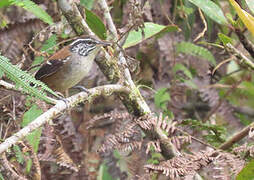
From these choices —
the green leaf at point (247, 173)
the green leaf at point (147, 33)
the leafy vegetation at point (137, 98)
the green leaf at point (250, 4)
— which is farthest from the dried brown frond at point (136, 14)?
the green leaf at point (247, 173)

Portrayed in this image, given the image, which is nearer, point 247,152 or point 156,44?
point 247,152

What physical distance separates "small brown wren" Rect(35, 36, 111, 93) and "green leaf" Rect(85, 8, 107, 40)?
0.32 metres

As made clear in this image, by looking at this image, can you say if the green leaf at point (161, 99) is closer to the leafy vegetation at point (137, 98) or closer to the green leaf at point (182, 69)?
the leafy vegetation at point (137, 98)

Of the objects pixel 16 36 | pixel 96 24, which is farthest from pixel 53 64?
pixel 96 24

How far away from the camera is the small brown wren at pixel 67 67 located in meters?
3.86

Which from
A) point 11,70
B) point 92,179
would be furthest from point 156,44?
point 11,70

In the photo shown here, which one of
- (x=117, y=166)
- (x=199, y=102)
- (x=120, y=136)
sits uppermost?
(x=120, y=136)

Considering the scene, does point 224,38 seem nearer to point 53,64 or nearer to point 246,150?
point 246,150

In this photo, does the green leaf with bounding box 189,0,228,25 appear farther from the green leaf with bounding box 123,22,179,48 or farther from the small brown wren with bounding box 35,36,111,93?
the small brown wren with bounding box 35,36,111,93

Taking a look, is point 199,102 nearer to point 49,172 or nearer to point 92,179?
point 92,179

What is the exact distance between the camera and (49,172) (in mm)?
3627

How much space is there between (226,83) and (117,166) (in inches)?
65.8

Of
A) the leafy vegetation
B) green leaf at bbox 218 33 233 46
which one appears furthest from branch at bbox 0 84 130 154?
green leaf at bbox 218 33 233 46

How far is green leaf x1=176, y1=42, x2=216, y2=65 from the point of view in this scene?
14.2 feet
